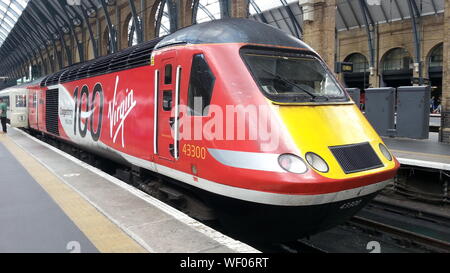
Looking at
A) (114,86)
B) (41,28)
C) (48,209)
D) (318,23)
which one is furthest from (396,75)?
(41,28)

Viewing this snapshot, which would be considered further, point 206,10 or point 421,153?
point 206,10

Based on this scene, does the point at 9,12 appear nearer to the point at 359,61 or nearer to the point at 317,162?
the point at 359,61

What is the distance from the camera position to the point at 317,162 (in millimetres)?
4039

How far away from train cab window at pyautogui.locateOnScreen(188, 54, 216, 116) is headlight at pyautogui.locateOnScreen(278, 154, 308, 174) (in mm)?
1231

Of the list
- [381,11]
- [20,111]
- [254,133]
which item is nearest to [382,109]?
[254,133]

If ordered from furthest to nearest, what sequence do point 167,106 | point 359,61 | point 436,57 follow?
point 359,61 → point 436,57 → point 167,106

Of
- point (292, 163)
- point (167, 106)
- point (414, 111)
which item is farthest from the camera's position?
point (414, 111)

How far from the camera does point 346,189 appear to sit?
13.5 ft

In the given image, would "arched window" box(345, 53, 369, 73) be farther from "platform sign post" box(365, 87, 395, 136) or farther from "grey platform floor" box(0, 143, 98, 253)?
"grey platform floor" box(0, 143, 98, 253)

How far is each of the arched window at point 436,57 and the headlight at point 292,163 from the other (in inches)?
1385

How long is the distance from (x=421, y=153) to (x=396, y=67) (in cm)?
3049

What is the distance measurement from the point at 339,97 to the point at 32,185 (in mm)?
5444

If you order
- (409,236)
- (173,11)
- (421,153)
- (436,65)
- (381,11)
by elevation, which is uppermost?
(381,11)
